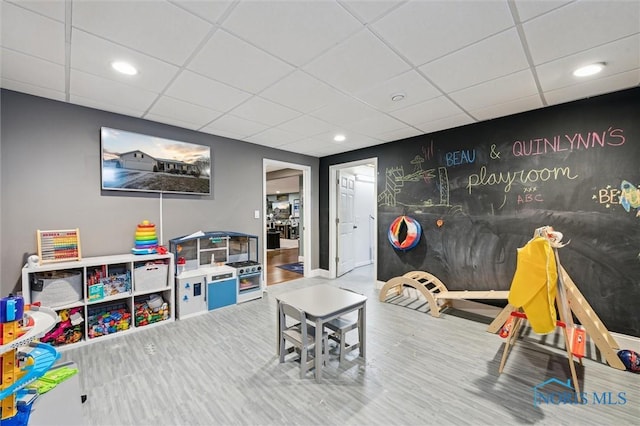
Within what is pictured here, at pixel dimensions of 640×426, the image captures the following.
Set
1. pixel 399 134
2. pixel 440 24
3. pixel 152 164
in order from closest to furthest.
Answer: pixel 440 24 < pixel 152 164 < pixel 399 134

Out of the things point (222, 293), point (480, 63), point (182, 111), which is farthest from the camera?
point (222, 293)

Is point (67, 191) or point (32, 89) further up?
point (32, 89)

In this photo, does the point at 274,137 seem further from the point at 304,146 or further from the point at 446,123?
the point at 446,123

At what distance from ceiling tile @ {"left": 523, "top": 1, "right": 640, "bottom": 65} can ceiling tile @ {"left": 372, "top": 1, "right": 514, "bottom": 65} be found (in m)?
0.24

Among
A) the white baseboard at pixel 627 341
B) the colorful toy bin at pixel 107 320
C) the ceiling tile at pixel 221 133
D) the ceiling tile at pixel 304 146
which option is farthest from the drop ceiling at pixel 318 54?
the white baseboard at pixel 627 341

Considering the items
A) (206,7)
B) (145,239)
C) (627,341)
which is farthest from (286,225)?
(206,7)

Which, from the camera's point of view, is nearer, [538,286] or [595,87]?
[538,286]

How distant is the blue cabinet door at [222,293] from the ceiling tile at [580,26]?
13.2ft

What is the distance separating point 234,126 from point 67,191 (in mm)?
1987

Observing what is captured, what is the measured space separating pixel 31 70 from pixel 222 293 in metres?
2.96

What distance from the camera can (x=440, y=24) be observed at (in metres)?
1.70

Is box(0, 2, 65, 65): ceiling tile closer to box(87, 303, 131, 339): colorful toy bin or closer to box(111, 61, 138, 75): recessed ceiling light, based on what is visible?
box(111, 61, 138, 75): recessed ceiling light

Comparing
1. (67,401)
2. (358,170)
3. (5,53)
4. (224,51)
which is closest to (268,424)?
(67,401)

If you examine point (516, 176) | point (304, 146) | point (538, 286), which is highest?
point (304, 146)
